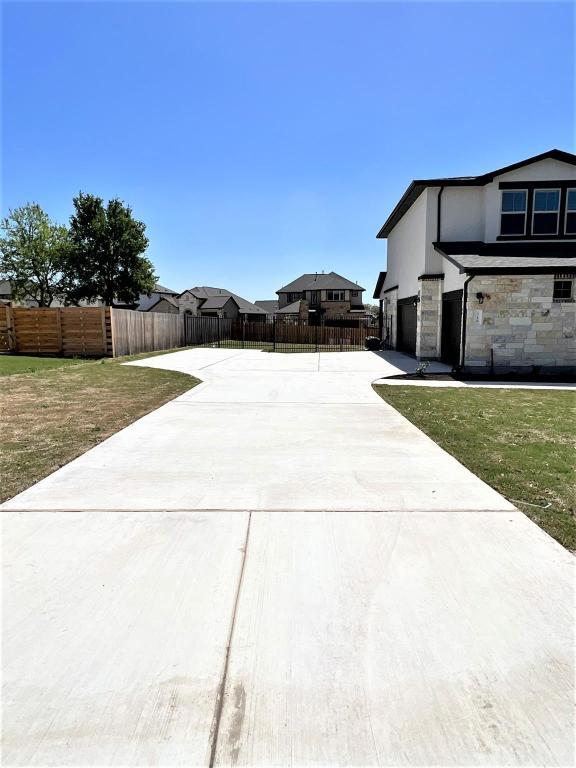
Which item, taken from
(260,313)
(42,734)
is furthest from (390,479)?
(260,313)

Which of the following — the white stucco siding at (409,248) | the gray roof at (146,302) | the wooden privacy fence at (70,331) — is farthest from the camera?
the gray roof at (146,302)

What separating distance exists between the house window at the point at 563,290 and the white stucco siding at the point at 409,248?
205 inches

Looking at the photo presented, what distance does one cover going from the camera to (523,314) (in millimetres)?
13820

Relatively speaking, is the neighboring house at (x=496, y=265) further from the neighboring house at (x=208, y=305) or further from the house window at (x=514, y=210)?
the neighboring house at (x=208, y=305)

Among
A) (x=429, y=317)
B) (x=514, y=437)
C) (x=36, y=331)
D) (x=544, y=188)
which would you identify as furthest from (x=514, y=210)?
(x=36, y=331)

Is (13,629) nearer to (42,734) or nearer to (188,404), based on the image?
(42,734)

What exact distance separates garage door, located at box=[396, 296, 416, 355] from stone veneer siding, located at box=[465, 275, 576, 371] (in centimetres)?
566

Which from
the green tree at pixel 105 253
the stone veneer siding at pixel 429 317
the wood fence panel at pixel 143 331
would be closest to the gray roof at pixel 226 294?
the green tree at pixel 105 253

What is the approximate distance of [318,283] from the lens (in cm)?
5584

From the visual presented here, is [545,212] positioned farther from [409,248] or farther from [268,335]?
[268,335]

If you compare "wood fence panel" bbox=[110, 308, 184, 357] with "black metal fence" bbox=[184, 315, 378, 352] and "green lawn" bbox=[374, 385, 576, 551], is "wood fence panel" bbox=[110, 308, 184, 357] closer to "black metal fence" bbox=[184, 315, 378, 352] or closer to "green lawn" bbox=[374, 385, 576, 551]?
"black metal fence" bbox=[184, 315, 378, 352]

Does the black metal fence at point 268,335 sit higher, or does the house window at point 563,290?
the house window at point 563,290

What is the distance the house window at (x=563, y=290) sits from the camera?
13.6 metres

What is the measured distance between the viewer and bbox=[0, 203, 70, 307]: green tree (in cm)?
4128
